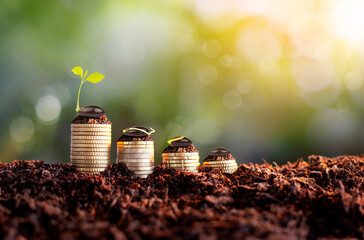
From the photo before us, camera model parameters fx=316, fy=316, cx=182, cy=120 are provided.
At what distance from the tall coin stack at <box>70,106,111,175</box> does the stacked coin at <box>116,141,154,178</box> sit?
0.08 meters

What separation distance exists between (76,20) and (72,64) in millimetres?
420

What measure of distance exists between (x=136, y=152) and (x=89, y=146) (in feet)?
0.71

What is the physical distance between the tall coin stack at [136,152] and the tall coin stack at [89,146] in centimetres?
9

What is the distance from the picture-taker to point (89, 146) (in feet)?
4.78

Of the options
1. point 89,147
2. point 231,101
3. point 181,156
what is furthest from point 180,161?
point 231,101

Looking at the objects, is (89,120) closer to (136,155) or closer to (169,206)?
(136,155)

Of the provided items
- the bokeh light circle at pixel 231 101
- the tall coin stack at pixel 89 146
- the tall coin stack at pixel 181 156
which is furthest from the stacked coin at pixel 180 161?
the bokeh light circle at pixel 231 101

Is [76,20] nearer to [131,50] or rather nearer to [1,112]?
[131,50]

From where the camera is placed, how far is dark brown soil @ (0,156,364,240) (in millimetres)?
912

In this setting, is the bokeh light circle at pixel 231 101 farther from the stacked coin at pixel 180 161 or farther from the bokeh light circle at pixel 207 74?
the stacked coin at pixel 180 161

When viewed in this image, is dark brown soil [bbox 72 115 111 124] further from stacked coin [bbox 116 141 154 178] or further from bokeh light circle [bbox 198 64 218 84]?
bokeh light circle [bbox 198 64 218 84]

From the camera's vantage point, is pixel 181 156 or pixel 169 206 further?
pixel 181 156

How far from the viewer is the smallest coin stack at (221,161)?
173cm

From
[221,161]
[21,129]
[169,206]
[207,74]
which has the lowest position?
[169,206]
